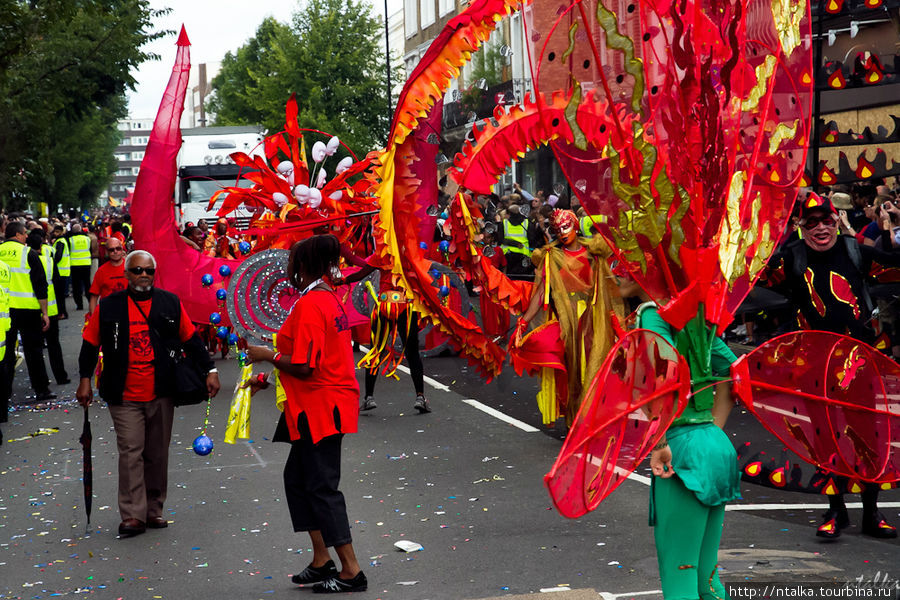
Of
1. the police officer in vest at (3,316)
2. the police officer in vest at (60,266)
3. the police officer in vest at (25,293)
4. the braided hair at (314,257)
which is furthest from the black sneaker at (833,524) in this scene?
the police officer in vest at (60,266)

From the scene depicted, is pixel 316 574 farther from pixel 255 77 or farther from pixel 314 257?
pixel 255 77

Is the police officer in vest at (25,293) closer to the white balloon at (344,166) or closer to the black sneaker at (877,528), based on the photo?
the white balloon at (344,166)

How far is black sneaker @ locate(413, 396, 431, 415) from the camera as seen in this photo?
37.8 ft

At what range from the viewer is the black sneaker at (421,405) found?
37.8 feet

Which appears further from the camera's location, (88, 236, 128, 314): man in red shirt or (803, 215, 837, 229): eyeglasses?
(88, 236, 128, 314): man in red shirt

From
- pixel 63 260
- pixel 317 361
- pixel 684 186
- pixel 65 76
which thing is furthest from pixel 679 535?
pixel 65 76

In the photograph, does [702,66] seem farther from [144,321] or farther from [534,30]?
[144,321]

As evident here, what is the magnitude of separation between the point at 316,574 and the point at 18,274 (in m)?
7.92

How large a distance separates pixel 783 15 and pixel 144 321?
4573 mm

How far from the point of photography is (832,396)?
13.8ft

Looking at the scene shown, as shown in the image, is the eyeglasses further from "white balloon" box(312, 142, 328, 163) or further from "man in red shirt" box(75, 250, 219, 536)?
"white balloon" box(312, 142, 328, 163)

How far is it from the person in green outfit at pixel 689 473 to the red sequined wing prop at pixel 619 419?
0.43ft

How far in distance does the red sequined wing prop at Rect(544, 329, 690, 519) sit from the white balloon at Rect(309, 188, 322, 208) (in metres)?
7.81

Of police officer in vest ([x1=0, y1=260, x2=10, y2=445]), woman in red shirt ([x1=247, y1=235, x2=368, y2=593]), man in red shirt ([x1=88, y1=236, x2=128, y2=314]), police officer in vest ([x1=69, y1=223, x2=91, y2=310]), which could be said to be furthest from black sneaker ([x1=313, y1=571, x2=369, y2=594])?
police officer in vest ([x1=69, y1=223, x2=91, y2=310])
